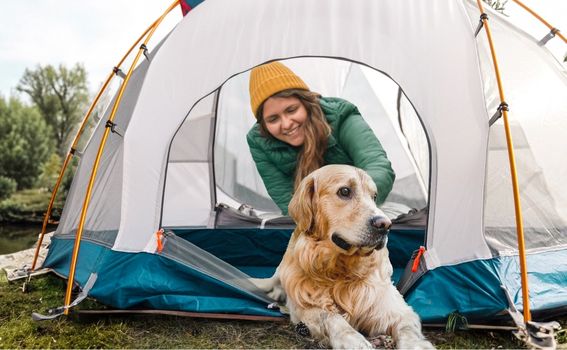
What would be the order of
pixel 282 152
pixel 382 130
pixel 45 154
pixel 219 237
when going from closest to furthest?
pixel 282 152 < pixel 219 237 < pixel 382 130 < pixel 45 154

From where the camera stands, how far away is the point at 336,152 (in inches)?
133

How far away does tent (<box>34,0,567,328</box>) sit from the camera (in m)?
2.64

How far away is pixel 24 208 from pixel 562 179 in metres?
12.4

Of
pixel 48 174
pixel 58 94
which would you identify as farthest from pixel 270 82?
pixel 58 94

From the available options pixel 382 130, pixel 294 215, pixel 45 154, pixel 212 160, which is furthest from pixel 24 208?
pixel 294 215

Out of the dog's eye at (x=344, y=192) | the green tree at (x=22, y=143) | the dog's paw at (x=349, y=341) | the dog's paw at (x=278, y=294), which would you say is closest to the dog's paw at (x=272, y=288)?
the dog's paw at (x=278, y=294)

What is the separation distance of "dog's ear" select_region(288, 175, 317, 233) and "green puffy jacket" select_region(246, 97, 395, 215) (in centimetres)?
50

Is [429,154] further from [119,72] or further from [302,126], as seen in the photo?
[119,72]

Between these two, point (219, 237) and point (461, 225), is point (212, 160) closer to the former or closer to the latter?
point (219, 237)

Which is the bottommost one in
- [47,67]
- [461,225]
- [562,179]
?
[461,225]

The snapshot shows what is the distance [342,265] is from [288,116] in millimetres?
1257

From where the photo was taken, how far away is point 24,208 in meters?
12.2

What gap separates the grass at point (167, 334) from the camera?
97.3 inches

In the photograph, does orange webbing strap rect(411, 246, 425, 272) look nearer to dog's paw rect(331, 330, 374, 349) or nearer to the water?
dog's paw rect(331, 330, 374, 349)
